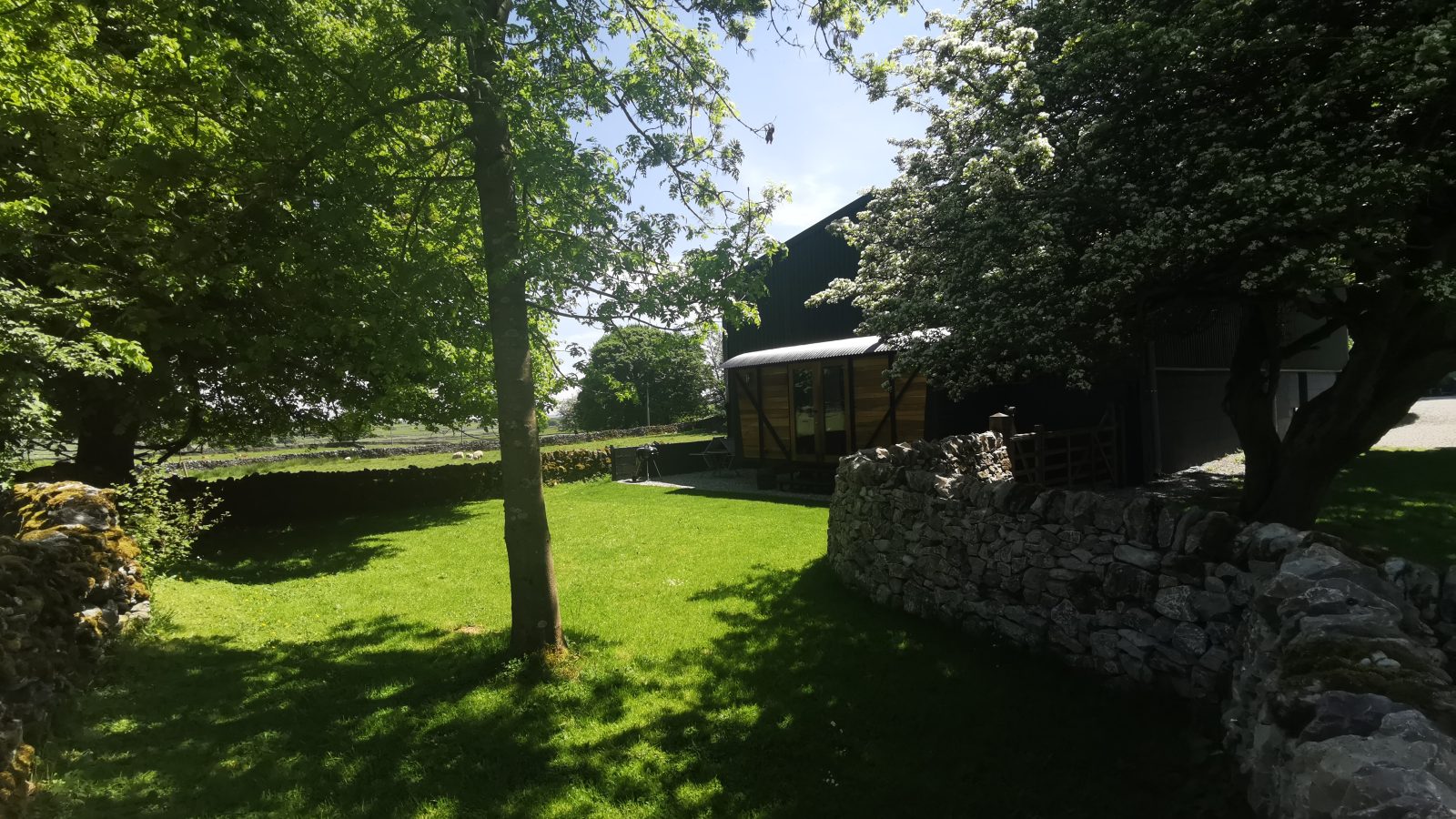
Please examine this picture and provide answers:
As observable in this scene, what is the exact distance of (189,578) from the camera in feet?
32.3

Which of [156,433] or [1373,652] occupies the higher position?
[156,433]

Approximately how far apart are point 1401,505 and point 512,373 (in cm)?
1312

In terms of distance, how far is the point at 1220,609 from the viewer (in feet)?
13.9

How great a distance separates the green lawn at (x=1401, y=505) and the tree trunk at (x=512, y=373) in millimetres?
9478

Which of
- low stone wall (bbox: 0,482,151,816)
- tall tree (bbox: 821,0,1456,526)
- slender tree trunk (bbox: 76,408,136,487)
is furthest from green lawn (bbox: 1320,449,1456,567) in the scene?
slender tree trunk (bbox: 76,408,136,487)

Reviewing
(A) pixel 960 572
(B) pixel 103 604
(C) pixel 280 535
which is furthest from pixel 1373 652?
(C) pixel 280 535

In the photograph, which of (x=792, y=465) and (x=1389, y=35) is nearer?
(x=1389, y=35)

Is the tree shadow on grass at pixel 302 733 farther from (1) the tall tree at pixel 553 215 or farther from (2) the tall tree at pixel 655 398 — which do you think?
(2) the tall tree at pixel 655 398

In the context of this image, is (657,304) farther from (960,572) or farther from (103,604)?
(103,604)

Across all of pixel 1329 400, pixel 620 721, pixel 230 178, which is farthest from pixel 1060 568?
pixel 230 178

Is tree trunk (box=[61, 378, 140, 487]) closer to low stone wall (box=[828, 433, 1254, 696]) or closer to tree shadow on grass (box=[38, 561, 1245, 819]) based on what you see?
tree shadow on grass (box=[38, 561, 1245, 819])

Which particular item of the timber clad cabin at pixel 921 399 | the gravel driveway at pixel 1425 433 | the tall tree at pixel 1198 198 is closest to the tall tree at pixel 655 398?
the timber clad cabin at pixel 921 399

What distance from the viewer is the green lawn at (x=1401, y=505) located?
7965 mm

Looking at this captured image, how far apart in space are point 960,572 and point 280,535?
1498cm
